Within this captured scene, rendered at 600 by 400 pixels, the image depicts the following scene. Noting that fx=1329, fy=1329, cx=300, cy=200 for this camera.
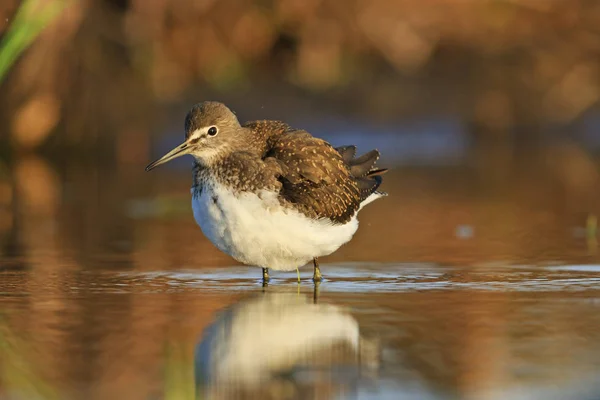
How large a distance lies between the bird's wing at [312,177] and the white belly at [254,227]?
20 cm

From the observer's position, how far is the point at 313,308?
836 cm

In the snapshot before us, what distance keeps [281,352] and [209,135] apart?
9.13 feet

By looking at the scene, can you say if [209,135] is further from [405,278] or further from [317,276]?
[405,278]

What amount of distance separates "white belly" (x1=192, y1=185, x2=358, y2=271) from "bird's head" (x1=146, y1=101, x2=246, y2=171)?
0.37m

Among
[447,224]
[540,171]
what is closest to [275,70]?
[540,171]

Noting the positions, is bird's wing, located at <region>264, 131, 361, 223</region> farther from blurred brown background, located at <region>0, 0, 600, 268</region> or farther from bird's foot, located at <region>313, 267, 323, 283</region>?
blurred brown background, located at <region>0, 0, 600, 268</region>

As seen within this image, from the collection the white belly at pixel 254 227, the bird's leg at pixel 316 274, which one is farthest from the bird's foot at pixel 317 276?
the white belly at pixel 254 227

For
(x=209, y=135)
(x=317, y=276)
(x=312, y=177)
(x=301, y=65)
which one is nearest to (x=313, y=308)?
(x=317, y=276)

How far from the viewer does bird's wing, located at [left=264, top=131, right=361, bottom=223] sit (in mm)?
9383

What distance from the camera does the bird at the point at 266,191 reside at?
29.4ft

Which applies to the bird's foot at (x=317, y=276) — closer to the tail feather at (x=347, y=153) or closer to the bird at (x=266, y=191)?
the bird at (x=266, y=191)

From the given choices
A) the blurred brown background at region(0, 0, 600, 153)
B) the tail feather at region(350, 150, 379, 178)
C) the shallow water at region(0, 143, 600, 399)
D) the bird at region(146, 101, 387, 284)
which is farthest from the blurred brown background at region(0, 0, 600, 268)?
the bird at region(146, 101, 387, 284)

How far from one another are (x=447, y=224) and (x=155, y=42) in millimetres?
6802

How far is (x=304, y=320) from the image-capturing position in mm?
7930
